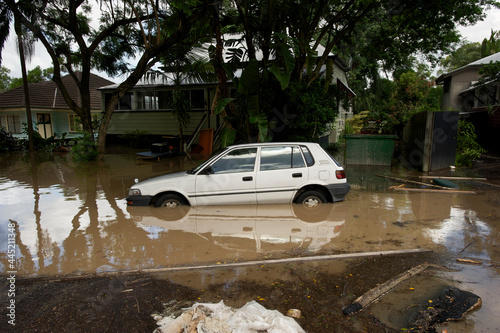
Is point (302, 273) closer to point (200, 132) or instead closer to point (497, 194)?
point (497, 194)

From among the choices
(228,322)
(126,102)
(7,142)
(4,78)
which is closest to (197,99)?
(126,102)

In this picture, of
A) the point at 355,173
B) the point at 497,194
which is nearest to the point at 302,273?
the point at 497,194

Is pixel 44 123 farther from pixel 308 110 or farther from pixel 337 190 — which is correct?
pixel 337 190

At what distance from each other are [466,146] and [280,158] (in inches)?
348

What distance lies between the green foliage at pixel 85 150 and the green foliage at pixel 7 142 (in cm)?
704

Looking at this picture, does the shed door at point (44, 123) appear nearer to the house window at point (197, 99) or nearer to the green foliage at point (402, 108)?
A: the house window at point (197, 99)

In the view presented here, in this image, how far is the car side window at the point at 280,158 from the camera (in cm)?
686

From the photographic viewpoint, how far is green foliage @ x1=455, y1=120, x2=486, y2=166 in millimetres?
11719

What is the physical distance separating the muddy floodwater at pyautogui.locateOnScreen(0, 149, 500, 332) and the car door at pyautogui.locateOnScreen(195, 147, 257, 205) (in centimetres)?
28

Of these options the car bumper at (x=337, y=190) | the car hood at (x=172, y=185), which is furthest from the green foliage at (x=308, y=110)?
the car hood at (x=172, y=185)

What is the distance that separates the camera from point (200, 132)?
16.8 m

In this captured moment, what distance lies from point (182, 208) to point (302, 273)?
138 inches

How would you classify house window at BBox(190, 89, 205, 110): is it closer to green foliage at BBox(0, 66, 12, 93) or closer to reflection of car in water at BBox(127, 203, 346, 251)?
reflection of car in water at BBox(127, 203, 346, 251)

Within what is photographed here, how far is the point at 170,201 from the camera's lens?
22.5ft
